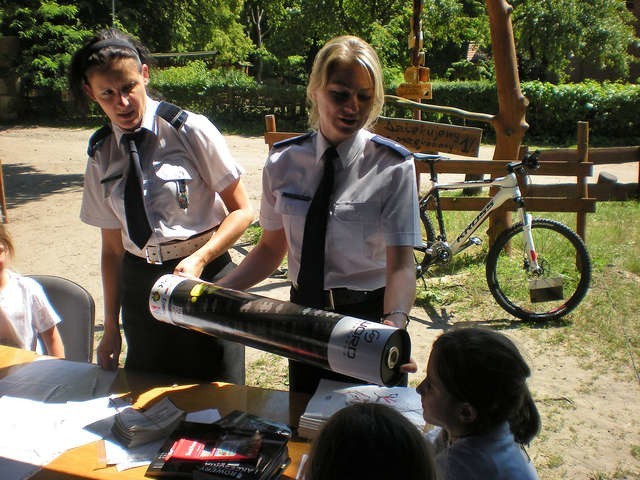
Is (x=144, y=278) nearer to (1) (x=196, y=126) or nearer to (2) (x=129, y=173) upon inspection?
(2) (x=129, y=173)

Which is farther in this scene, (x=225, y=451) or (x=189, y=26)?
(x=189, y=26)

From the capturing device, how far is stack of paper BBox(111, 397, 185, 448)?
170 centimetres

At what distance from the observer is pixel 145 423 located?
5.74 ft

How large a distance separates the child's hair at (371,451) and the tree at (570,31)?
22298 mm

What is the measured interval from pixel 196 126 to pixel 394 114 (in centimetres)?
1582

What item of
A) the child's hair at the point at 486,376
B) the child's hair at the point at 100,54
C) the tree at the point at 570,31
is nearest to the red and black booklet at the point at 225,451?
the child's hair at the point at 486,376

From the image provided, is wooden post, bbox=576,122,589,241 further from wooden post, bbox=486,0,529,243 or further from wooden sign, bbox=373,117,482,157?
wooden sign, bbox=373,117,482,157

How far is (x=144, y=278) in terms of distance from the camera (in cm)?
221

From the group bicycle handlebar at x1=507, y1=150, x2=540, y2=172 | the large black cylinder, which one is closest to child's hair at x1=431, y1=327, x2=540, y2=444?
the large black cylinder

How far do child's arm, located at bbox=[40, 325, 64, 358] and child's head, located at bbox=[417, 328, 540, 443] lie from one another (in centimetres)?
190

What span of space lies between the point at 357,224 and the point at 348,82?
1.38ft

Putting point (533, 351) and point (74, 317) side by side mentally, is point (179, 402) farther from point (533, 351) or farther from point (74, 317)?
point (533, 351)

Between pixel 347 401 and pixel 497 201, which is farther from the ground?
pixel 497 201

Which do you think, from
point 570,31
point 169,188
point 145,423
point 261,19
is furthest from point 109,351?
point 261,19
